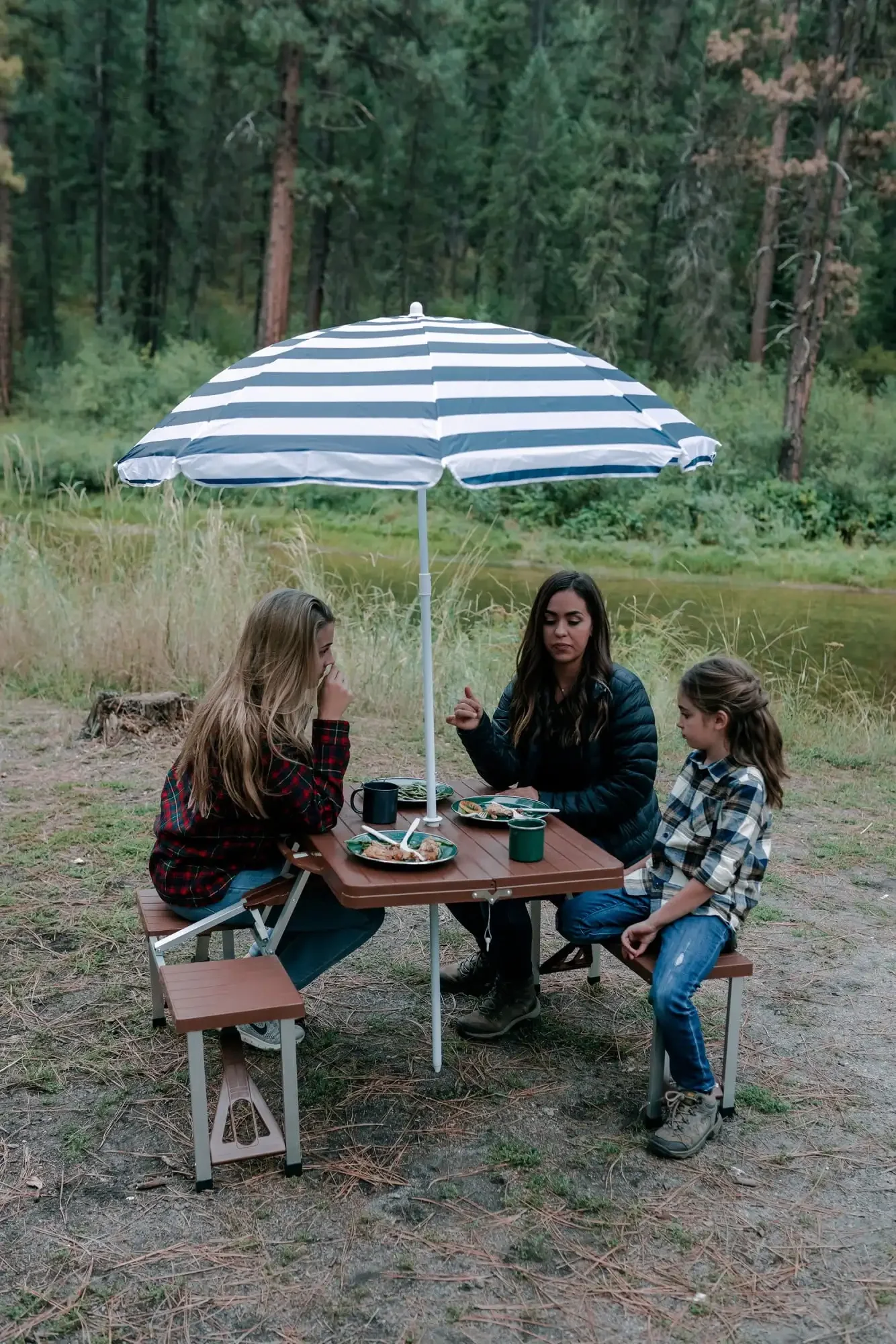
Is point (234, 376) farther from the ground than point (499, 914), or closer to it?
farther from the ground

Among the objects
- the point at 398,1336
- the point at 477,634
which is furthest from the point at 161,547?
the point at 398,1336

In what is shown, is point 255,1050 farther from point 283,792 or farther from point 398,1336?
point 398,1336

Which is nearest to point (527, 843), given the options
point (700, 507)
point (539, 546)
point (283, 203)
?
point (539, 546)

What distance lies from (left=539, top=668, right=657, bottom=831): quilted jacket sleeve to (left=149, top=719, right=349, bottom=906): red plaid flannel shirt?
64 centimetres

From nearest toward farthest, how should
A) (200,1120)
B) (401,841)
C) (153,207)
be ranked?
(200,1120)
(401,841)
(153,207)

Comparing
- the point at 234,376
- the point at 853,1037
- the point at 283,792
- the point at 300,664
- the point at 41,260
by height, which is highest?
the point at 41,260

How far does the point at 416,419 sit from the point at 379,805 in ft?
3.35

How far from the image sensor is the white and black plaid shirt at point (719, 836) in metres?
2.64

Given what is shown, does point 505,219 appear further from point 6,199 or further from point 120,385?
point 6,199

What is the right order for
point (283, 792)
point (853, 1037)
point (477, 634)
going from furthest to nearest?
point (477, 634) → point (853, 1037) → point (283, 792)

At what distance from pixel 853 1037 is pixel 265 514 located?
15.6 metres

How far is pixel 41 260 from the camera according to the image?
2855cm

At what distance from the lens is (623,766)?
3137 millimetres

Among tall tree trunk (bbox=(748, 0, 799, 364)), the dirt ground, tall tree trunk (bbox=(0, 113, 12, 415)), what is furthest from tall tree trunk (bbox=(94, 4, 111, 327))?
the dirt ground
